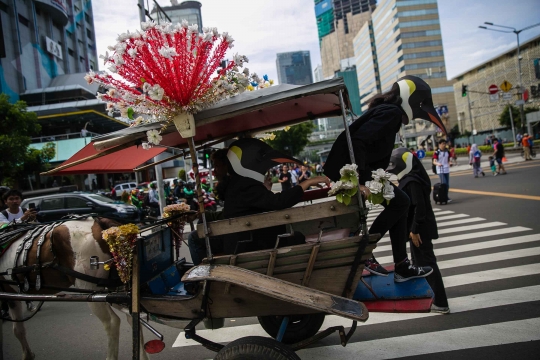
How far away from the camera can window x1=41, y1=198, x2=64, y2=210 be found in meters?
13.9

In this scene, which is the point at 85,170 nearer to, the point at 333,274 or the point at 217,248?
the point at 217,248

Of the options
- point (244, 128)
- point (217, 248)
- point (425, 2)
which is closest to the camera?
point (217, 248)

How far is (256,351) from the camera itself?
2521 millimetres

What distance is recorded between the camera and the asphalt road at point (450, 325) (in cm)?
352

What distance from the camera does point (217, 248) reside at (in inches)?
145

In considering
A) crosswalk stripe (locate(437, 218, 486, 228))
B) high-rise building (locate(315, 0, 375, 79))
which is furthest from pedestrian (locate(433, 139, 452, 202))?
high-rise building (locate(315, 0, 375, 79))

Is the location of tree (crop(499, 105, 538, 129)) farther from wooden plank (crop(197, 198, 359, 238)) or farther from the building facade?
wooden plank (crop(197, 198, 359, 238))

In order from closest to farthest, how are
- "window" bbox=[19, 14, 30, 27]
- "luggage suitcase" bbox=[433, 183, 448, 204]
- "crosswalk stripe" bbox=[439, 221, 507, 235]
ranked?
1. "crosswalk stripe" bbox=[439, 221, 507, 235]
2. "luggage suitcase" bbox=[433, 183, 448, 204]
3. "window" bbox=[19, 14, 30, 27]

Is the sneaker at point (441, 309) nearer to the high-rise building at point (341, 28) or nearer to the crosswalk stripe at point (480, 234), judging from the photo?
the crosswalk stripe at point (480, 234)

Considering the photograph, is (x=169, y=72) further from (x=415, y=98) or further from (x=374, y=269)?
(x=374, y=269)

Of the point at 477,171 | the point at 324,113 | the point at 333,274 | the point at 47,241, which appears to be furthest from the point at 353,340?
the point at 477,171

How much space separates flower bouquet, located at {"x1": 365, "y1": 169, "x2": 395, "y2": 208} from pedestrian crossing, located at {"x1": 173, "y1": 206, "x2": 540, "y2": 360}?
62.2 inches

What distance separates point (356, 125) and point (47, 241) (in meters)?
3.04

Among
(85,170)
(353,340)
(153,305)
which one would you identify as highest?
(85,170)
